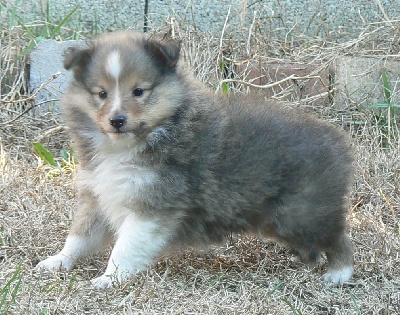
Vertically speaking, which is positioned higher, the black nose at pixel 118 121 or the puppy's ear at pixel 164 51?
the puppy's ear at pixel 164 51

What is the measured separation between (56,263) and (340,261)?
1.57m

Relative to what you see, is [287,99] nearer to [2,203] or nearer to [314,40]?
[314,40]

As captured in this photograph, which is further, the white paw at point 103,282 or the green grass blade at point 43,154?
the green grass blade at point 43,154

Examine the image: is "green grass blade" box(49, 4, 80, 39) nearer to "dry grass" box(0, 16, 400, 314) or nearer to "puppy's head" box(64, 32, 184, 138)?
"dry grass" box(0, 16, 400, 314)

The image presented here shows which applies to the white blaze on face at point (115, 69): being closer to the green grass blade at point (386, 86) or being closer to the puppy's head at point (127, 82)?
the puppy's head at point (127, 82)

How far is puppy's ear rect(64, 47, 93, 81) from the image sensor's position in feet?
14.2

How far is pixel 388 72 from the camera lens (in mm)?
6816

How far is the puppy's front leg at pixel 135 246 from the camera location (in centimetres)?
421

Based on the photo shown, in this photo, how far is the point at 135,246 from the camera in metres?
4.21

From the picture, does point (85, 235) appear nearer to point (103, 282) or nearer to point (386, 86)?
point (103, 282)

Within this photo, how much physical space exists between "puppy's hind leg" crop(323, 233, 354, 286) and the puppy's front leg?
0.96 meters

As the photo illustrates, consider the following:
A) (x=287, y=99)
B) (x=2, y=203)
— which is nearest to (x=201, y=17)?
(x=287, y=99)

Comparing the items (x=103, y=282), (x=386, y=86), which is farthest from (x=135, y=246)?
(x=386, y=86)

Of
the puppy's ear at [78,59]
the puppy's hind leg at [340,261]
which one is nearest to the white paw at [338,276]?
the puppy's hind leg at [340,261]
